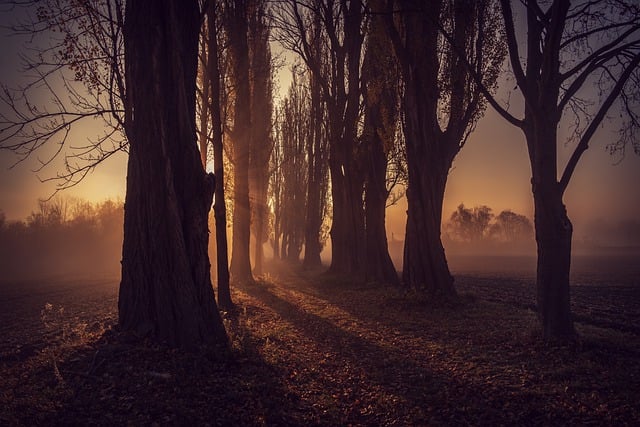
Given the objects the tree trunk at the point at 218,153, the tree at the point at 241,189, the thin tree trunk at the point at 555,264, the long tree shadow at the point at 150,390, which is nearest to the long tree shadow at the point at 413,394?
the long tree shadow at the point at 150,390

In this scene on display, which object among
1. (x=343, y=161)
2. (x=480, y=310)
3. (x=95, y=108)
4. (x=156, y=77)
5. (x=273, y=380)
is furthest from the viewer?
(x=343, y=161)

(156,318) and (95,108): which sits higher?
(95,108)

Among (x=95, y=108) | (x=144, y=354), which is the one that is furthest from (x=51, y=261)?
(x=144, y=354)

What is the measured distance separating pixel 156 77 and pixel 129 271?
3.25 metres

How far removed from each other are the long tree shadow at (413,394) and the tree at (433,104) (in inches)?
171

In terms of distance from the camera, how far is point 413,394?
14.7 feet

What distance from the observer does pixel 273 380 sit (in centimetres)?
480

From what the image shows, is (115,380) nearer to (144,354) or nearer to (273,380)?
(144,354)

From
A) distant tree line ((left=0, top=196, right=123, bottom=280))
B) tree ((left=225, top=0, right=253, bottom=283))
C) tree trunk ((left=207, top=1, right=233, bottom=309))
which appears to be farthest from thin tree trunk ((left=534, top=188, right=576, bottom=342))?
distant tree line ((left=0, top=196, right=123, bottom=280))

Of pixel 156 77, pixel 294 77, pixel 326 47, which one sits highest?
pixel 294 77

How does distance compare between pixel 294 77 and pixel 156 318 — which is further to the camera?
pixel 294 77

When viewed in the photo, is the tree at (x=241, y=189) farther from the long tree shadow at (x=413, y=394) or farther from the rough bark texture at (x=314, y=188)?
the long tree shadow at (x=413, y=394)

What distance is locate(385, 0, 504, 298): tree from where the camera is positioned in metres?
10.5

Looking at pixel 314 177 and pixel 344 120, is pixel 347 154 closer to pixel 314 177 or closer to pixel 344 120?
pixel 344 120
